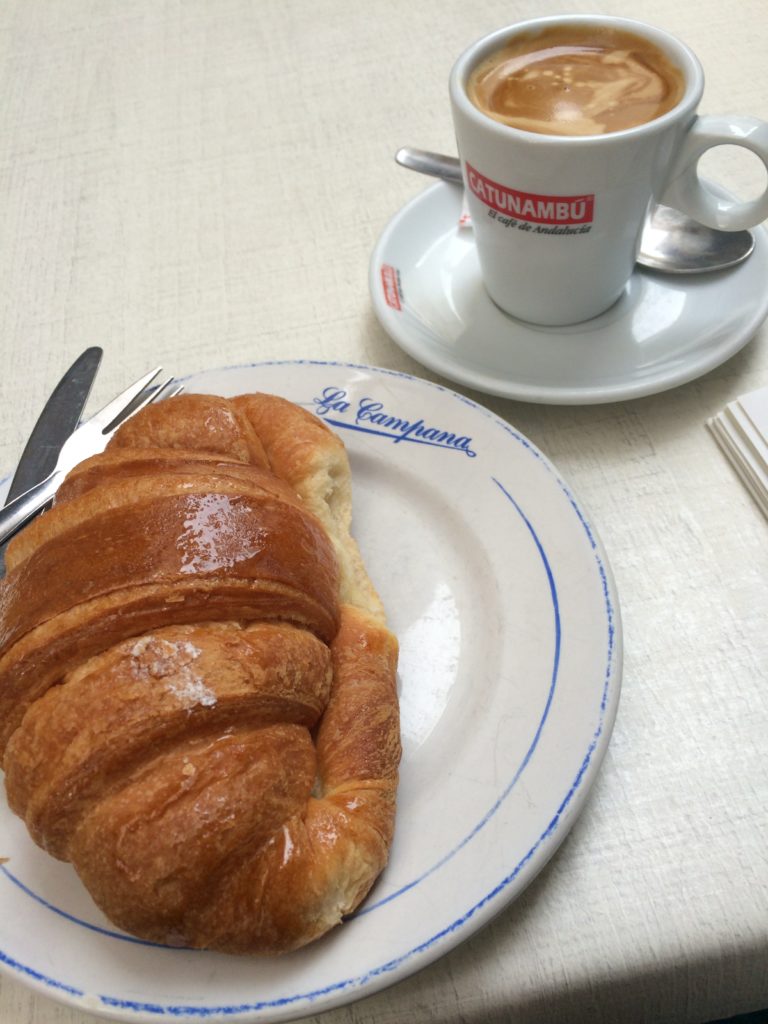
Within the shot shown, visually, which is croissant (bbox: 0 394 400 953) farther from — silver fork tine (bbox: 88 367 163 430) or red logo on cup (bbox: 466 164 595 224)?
red logo on cup (bbox: 466 164 595 224)

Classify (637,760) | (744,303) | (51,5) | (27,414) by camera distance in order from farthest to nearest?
(51,5) < (27,414) < (744,303) < (637,760)

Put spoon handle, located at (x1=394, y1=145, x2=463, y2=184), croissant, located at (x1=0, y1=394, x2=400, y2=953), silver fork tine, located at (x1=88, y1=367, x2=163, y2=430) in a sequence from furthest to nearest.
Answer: spoon handle, located at (x1=394, y1=145, x2=463, y2=184)
silver fork tine, located at (x1=88, y1=367, x2=163, y2=430)
croissant, located at (x1=0, y1=394, x2=400, y2=953)

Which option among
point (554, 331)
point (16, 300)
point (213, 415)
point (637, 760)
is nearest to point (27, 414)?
point (16, 300)

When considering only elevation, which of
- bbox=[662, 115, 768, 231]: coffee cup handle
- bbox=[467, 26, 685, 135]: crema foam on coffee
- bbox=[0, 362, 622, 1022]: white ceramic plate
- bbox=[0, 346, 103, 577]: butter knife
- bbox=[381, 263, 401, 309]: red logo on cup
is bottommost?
bbox=[0, 362, 622, 1022]: white ceramic plate

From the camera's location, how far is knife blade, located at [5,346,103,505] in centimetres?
86

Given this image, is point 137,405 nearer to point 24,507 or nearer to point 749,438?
point 24,507

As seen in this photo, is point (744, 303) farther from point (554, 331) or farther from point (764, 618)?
point (764, 618)

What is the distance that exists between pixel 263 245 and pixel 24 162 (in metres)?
0.51

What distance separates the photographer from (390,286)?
102 cm

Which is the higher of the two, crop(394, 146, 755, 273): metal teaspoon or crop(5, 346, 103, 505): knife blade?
crop(394, 146, 755, 273): metal teaspoon

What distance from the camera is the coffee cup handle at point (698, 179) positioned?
84 cm

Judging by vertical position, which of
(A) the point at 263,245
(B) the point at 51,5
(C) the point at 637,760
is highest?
(B) the point at 51,5

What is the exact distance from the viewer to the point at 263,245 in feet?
3.99

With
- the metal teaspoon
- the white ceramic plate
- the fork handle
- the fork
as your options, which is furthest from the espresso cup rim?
the fork handle
